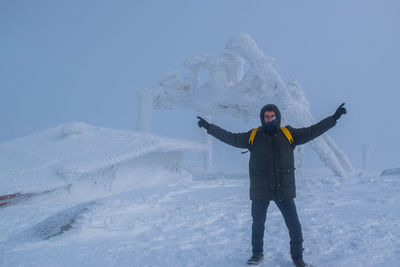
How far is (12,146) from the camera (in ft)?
30.6

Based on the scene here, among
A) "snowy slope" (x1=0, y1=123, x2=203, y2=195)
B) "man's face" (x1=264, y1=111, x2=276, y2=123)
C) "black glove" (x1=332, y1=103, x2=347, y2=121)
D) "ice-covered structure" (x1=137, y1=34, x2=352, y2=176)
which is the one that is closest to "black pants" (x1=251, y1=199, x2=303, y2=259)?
"man's face" (x1=264, y1=111, x2=276, y2=123)

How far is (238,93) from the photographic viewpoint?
37.5 feet

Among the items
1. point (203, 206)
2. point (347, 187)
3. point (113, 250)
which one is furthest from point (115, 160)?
point (347, 187)

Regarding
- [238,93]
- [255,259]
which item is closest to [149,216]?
[255,259]

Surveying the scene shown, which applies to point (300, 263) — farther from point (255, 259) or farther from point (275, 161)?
point (275, 161)

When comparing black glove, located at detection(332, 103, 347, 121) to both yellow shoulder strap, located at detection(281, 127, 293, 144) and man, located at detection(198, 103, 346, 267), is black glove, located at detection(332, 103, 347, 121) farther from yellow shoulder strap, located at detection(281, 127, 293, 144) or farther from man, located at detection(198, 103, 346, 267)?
yellow shoulder strap, located at detection(281, 127, 293, 144)

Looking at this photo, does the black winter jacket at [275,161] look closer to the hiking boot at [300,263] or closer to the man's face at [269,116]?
the man's face at [269,116]

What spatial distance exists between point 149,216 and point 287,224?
2949 mm

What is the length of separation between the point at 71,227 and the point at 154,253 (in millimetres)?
1817

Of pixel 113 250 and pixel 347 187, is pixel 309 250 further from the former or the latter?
pixel 347 187

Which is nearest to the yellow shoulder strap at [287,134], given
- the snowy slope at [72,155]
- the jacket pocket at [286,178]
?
the jacket pocket at [286,178]

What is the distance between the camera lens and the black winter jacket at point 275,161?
2689mm

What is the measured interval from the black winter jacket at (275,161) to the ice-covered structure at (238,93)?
6933 millimetres

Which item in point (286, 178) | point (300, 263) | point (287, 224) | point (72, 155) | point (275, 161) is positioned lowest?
point (300, 263)
